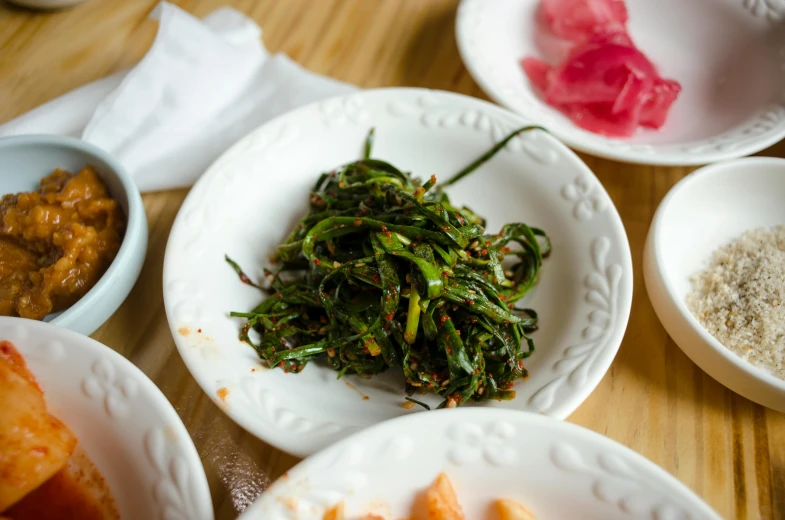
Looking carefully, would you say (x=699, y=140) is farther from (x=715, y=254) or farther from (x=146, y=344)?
(x=146, y=344)

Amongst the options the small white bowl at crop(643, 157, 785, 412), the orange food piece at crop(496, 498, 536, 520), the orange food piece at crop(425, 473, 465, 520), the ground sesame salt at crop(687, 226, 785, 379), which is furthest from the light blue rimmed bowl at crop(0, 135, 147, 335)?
the ground sesame salt at crop(687, 226, 785, 379)

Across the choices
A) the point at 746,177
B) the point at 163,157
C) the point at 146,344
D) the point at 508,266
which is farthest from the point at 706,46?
the point at 146,344

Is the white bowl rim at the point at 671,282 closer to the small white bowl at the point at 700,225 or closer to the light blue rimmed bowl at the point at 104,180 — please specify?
the small white bowl at the point at 700,225

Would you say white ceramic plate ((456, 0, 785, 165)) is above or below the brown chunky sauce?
above

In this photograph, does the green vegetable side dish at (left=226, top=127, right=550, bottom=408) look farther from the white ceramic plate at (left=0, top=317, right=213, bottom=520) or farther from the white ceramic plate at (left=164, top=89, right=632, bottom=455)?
the white ceramic plate at (left=0, top=317, right=213, bottom=520)

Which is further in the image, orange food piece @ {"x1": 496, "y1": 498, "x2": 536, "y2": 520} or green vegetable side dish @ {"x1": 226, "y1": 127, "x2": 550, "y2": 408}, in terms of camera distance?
green vegetable side dish @ {"x1": 226, "y1": 127, "x2": 550, "y2": 408}

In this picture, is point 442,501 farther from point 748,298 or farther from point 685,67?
point 685,67

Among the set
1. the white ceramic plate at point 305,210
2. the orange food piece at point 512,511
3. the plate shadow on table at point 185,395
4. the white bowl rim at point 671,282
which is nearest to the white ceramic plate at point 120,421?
the white ceramic plate at point 305,210
